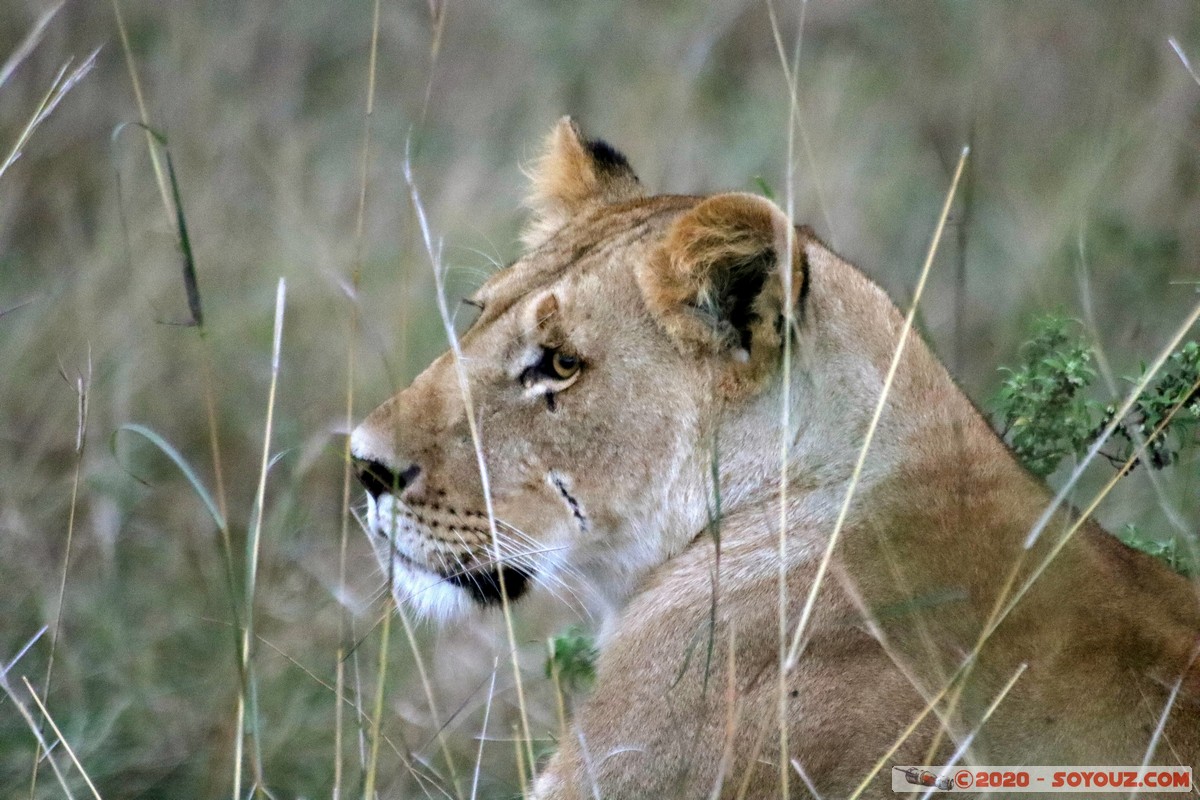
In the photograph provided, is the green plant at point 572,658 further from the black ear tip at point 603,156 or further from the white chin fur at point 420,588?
the black ear tip at point 603,156

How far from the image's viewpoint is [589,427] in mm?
3455

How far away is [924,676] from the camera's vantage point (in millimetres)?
3008

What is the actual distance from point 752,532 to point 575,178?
1431 millimetres

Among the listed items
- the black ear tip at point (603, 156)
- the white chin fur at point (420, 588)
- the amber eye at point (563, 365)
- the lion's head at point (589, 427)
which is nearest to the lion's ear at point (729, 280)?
the lion's head at point (589, 427)

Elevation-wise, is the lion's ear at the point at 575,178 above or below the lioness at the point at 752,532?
above

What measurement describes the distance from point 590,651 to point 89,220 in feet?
14.8

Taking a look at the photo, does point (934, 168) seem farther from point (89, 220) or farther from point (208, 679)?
point (208, 679)

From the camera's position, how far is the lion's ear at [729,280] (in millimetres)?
3152

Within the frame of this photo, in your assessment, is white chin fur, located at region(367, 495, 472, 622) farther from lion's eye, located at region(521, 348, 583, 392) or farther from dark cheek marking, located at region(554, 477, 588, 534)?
lion's eye, located at region(521, 348, 583, 392)

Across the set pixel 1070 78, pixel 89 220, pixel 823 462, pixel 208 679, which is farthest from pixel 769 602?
pixel 1070 78

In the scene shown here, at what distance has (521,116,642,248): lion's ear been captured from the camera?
4273mm

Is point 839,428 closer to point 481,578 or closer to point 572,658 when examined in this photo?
point 481,578

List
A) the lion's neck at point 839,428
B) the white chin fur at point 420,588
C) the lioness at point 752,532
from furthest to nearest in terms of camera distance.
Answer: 1. the white chin fur at point 420,588
2. the lion's neck at point 839,428
3. the lioness at point 752,532

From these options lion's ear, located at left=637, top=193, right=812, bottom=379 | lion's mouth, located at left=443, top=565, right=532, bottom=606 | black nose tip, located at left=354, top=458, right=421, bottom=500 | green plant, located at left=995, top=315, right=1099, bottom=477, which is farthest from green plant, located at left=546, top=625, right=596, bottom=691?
green plant, located at left=995, top=315, right=1099, bottom=477
